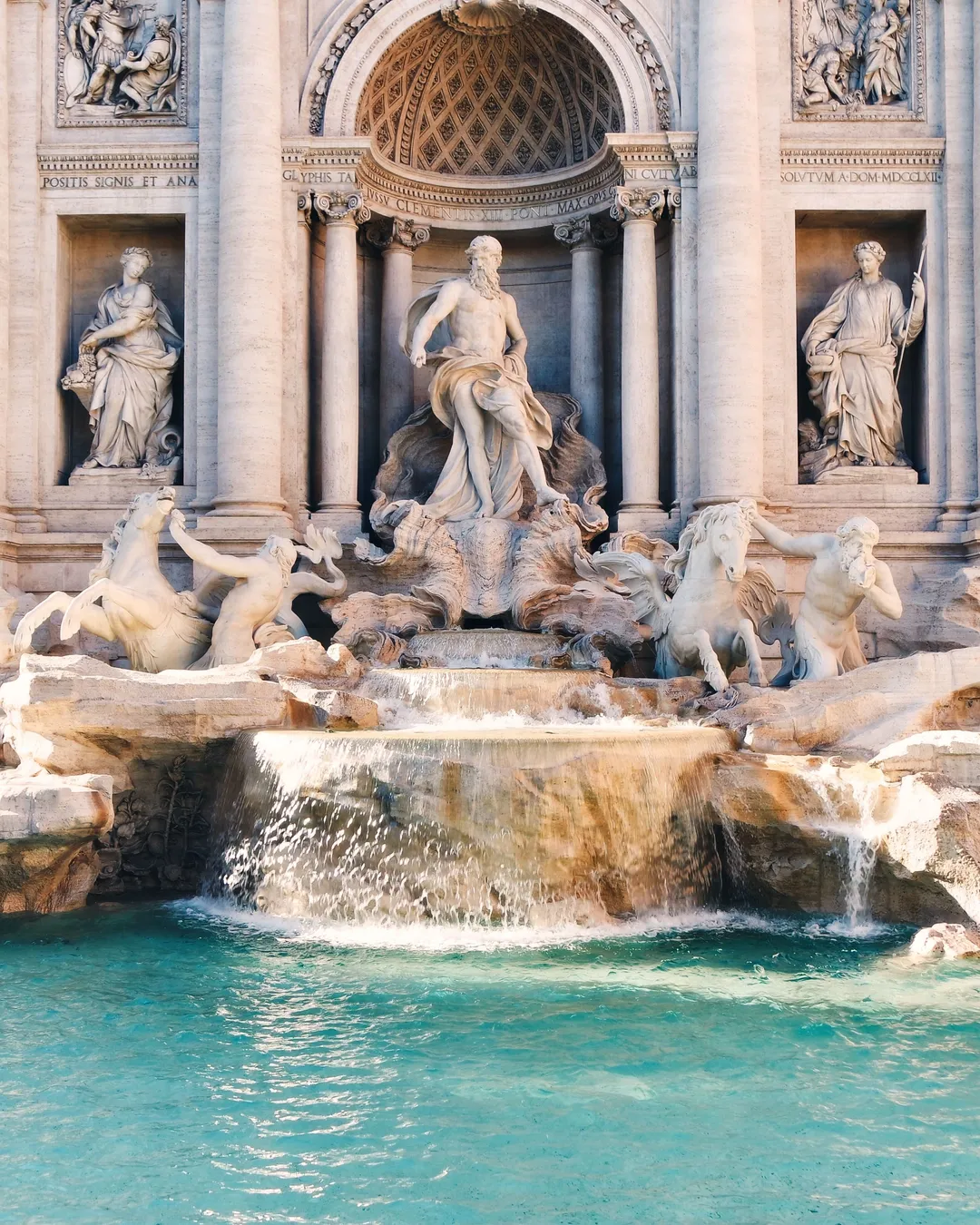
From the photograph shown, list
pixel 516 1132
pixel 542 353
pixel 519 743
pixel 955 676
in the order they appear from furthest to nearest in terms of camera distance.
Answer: pixel 542 353, pixel 955 676, pixel 519 743, pixel 516 1132

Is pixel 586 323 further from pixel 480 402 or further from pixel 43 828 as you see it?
pixel 43 828

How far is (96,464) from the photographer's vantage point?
14.7 metres

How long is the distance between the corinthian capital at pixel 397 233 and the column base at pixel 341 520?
335 centimetres

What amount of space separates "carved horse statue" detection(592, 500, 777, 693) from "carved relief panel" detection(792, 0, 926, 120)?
5.78 meters

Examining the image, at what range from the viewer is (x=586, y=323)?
50.6 ft

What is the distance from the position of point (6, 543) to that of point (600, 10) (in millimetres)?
8228

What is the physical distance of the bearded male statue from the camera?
13.9 m

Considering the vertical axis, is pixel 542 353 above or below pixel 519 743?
above

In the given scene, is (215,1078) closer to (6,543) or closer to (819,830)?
(819,830)

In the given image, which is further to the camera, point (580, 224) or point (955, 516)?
point (580, 224)

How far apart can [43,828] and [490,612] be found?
219 inches

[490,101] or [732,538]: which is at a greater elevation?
A: [490,101]

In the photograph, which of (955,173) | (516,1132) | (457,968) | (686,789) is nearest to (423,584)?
(686,789)

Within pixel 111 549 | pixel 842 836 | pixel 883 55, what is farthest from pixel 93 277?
pixel 842 836
